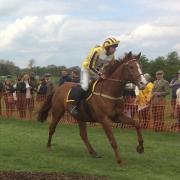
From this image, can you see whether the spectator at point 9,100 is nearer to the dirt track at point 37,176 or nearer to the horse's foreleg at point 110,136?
the horse's foreleg at point 110,136

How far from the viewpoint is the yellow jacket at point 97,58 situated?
1099 cm

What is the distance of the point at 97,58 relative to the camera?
36.3 ft

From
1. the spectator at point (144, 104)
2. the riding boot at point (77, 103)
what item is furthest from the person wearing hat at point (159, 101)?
the riding boot at point (77, 103)

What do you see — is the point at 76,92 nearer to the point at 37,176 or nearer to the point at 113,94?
the point at 113,94

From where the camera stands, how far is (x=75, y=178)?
829 cm

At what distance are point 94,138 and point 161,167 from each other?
17.1ft

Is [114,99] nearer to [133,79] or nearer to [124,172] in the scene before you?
[133,79]

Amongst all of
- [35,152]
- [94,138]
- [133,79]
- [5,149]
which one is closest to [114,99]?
[133,79]

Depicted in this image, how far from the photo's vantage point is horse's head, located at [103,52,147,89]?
1025cm

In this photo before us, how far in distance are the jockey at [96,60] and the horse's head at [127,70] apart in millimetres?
206

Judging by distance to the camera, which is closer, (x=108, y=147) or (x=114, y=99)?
(x=114, y=99)

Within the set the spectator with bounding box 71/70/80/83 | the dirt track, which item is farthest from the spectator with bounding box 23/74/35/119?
the dirt track

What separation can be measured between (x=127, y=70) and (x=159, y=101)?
6.17 meters

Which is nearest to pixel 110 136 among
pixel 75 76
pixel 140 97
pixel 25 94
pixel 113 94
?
pixel 113 94
